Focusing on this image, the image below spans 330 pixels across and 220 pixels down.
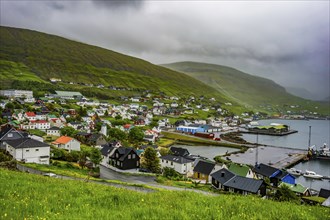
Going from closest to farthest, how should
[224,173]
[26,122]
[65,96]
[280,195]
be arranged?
1. [280,195]
2. [224,173]
3. [26,122]
4. [65,96]

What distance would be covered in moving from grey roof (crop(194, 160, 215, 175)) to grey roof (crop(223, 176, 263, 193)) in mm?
8748

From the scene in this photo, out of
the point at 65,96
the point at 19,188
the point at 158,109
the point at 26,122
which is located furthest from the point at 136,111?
the point at 19,188

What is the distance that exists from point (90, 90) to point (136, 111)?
44.3m

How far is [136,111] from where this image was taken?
137125 mm

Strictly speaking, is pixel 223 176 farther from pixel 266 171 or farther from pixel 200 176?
pixel 266 171

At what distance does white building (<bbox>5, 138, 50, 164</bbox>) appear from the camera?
128ft

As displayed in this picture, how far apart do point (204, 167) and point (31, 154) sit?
25933 millimetres

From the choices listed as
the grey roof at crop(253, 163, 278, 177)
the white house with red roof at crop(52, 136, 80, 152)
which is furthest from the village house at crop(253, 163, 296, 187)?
the white house with red roof at crop(52, 136, 80, 152)

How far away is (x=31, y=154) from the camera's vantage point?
131ft

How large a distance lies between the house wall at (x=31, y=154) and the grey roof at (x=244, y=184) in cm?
2586

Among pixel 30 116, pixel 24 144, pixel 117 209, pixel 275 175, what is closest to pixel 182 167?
pixel 275 175

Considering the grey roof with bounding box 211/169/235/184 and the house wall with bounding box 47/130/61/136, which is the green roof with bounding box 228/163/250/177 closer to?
the grey roof with bounding box 211/169/235/184

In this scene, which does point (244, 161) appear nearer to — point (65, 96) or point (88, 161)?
point (88, 161)

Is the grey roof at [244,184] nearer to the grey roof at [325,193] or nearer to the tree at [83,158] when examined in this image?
the grey roof at [325,193]
